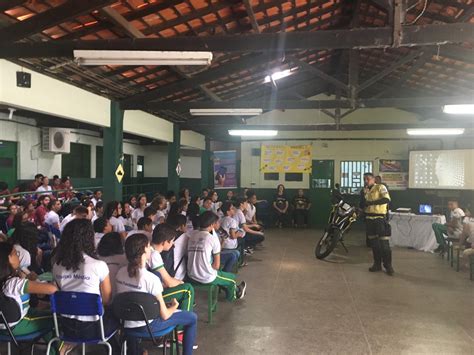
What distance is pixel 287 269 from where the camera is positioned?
647cm

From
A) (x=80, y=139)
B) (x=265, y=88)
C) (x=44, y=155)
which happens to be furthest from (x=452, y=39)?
(x=80, y=139)

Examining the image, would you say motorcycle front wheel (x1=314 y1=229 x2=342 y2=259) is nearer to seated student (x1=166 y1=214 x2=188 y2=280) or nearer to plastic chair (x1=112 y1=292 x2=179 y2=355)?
seated student (x1=166 y1=214 x2=188 y2=280)

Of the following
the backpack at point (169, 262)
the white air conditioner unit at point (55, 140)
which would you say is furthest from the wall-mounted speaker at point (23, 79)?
the white air conditioner unit at point (55, 140)

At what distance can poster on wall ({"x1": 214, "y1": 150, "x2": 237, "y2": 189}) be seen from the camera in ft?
43.6

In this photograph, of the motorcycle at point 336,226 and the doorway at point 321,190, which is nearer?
the motorcycle at point 336,226

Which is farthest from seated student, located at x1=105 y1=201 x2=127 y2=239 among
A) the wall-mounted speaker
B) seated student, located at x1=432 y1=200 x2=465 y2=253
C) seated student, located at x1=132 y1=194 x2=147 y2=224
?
seated student, located at x1=432 y1=200 x2=465 y2=253

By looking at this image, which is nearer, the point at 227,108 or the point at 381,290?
the point at 381,290

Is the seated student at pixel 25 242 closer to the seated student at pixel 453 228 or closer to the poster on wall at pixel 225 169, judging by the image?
the seated student at pixel 453 228

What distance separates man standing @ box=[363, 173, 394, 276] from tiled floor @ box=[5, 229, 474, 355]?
0.24 metres

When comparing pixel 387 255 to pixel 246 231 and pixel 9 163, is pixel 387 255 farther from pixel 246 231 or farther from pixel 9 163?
pixel 9 163

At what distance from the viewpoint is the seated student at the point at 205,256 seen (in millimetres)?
4008

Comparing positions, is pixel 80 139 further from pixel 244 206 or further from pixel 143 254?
pixel 143 254

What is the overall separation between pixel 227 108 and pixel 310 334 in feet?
14.6

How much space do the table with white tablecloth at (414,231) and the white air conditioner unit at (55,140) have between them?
7724mm
